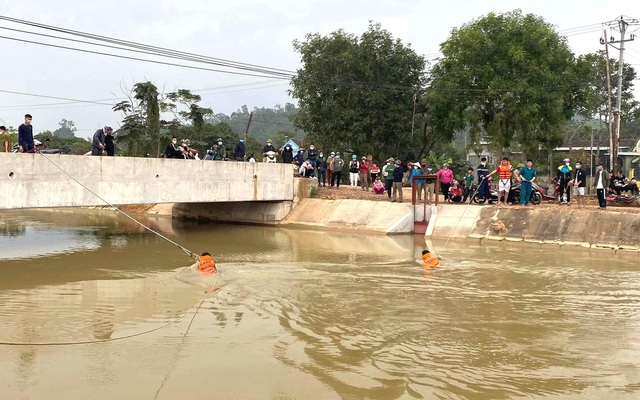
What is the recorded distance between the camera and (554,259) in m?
16.8

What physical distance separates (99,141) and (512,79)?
21488 millimetres

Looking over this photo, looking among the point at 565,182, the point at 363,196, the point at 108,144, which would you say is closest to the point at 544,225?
the point at 565,182

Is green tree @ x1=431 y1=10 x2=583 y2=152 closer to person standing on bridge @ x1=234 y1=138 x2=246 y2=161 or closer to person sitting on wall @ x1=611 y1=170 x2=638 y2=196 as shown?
person sitting on wall @ x1=611 y1=170 x2=638 y2=196

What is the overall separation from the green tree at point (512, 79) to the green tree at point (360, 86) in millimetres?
3552

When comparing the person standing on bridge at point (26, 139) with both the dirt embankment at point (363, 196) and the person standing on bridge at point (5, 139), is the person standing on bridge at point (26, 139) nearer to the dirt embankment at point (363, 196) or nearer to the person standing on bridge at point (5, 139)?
the person standing on bridge at point (5, 139)

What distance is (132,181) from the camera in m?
19.9

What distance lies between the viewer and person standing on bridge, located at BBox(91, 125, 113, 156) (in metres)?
19.0

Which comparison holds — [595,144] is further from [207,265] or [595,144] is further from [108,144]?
[207,265]

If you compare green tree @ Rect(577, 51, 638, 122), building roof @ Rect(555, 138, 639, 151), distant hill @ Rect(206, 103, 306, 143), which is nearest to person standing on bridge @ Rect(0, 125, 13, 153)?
green tree @ Rect(577, 51, 638, 122)

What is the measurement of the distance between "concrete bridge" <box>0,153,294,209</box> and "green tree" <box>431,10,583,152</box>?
39.6 feet

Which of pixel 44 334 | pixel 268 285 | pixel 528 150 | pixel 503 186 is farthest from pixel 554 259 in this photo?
pixel 528 150

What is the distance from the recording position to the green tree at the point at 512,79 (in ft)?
100

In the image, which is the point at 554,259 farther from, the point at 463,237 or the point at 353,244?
the point at 353,244

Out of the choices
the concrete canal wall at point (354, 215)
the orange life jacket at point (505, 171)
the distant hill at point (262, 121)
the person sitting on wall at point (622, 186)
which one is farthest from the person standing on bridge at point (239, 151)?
the distant hill at point (262, 121)
